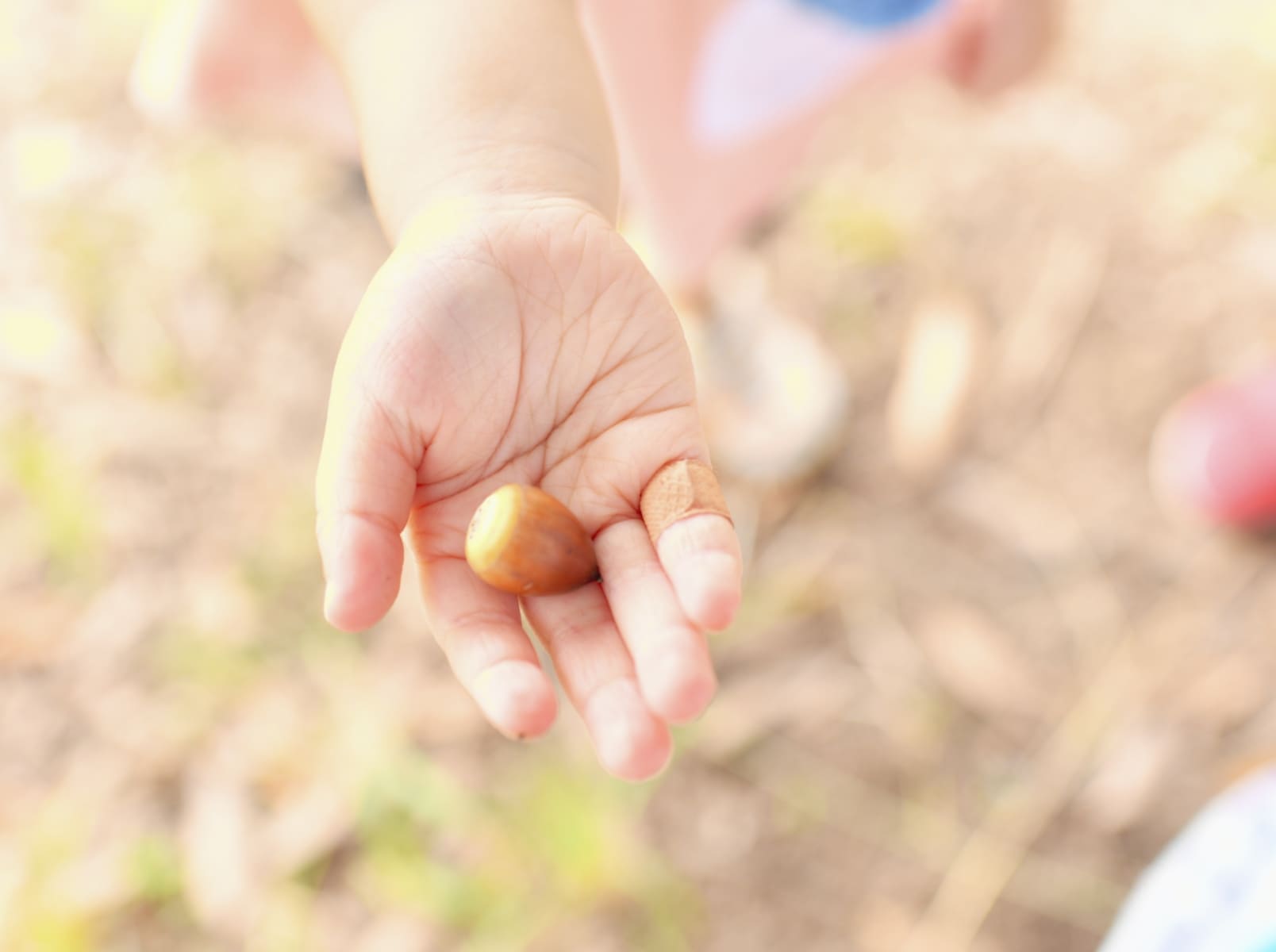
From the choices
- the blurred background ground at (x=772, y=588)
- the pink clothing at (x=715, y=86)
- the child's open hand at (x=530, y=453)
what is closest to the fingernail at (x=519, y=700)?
the child's open hand at (x=530, y=453)

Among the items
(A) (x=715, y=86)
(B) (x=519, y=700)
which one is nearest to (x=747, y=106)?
(A) (x=715, y=86)

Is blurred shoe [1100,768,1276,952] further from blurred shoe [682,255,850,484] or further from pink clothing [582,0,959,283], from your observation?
pink clothing [582,0,959,283]

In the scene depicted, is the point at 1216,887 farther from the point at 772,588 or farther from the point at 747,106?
the point at 747,106

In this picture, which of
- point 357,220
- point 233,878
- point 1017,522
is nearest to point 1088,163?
point 1017,522

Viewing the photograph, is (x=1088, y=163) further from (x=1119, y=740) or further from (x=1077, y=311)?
(x=1119, y=740)

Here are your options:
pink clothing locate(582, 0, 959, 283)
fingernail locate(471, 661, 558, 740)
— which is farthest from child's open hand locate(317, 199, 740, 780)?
pink clothing locate(582, 0, 959, 283)
